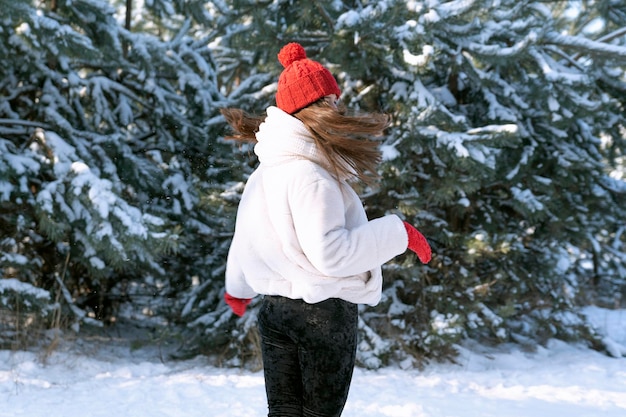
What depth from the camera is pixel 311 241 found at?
186 cm

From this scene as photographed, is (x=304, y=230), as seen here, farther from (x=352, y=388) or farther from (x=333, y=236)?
(x=352, y=388)

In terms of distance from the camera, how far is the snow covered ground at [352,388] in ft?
13.2

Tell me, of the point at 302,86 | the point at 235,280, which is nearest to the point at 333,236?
the point at 302,86

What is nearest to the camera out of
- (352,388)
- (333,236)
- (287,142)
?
(333,236)

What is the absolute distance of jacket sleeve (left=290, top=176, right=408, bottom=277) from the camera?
1.85 meters

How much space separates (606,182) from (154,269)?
5.05m

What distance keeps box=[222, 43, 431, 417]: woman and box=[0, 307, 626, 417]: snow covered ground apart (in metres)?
2.07

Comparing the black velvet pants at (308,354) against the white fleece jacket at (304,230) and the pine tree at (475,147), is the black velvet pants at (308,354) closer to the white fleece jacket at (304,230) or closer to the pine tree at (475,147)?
the white fleece jacket at (304,230)

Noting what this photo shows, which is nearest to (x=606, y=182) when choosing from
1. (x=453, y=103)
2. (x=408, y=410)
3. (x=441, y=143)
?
(x=453, y=103)

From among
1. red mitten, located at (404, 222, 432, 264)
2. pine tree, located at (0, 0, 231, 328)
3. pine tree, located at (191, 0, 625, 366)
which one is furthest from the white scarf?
pine tree, located at (191, 0, 625, 366)

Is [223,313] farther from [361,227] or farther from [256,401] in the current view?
[361,227]

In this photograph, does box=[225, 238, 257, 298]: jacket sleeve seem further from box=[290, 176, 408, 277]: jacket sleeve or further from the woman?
box=[290, 176, 408, 277]: jacket sleeve

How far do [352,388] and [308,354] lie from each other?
289 centimetres

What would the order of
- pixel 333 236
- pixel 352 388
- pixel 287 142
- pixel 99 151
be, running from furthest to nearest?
pixel 99 151 < pixel 352 388 < pixel 287 142 < pixel 333 236
